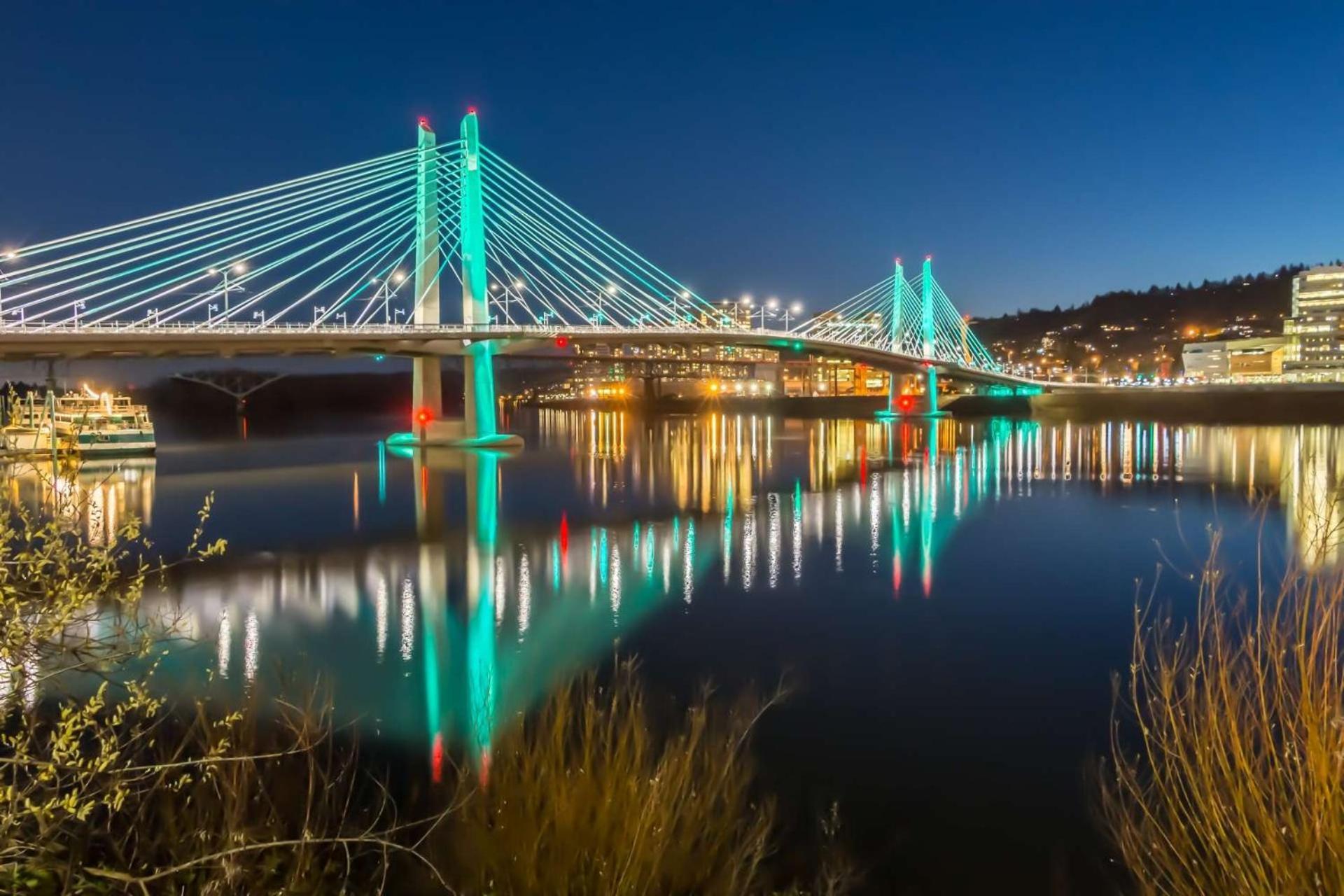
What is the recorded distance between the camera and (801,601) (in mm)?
11273

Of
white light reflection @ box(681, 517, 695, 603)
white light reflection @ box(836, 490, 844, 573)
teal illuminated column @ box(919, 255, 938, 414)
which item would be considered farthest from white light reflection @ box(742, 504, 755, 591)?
teal illuminated column @ box(919, 255, 938, 414)

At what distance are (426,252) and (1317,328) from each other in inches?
3464

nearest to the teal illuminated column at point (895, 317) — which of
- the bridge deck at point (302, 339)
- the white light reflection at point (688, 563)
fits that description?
the bridge deck at point (302, 339)

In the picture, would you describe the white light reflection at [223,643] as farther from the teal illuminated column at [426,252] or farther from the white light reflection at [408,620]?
the teal illuminated column at [426,252]

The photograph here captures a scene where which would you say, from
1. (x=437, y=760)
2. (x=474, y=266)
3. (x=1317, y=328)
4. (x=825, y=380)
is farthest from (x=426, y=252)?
(x=1317, y=328)

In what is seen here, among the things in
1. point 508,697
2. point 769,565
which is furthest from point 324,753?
point 769,565

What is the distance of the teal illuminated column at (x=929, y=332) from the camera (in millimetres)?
61994

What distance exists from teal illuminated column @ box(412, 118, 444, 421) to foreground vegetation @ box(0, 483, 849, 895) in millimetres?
26037

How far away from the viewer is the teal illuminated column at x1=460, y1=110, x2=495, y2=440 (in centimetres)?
3055

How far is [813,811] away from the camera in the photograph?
5.60m

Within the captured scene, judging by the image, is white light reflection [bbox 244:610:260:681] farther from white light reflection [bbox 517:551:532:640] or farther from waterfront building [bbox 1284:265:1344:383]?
waterfront building [bbox 1284:265:1344:383]

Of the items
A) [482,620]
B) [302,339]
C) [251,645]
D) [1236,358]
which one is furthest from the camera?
[1236,358]

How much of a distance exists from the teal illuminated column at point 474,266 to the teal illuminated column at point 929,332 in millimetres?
33394

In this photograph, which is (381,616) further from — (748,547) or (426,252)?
(426,252)
